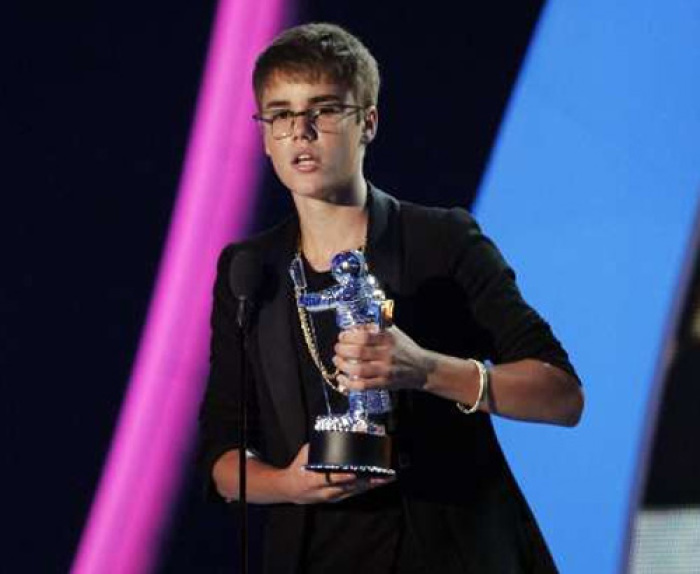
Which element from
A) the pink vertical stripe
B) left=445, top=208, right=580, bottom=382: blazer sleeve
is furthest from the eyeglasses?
the pink vertical stripe

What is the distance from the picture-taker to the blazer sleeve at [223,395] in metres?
1.94

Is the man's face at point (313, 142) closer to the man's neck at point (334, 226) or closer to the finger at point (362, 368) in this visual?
the man's neck at point (334, 226)

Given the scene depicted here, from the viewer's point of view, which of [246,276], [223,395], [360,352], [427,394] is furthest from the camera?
[223,395]

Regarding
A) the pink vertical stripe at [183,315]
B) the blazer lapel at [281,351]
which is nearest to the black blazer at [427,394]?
the blazer lapel at [281,351]

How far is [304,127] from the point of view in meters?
1.84

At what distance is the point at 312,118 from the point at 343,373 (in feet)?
1.25

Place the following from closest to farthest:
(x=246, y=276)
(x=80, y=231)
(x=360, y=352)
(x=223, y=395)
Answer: (x=360, y=352), (x=246, y=276), (x=223, y=395), (x=80, y=231)

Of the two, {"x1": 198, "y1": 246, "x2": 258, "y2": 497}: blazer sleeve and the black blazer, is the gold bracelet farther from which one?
{"x1": 198, "y1": 246, "x2": 258, "y2": 497}: blazer sleeve

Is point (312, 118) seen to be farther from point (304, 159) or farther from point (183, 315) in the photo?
point (183, 315)

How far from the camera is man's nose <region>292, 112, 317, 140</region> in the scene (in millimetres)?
1838

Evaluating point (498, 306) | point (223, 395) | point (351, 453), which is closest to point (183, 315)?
point (223, 395)

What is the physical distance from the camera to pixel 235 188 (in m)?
2.64

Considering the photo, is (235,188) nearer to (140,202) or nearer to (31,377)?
(140,202)

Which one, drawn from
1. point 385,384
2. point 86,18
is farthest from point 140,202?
point 385,384
